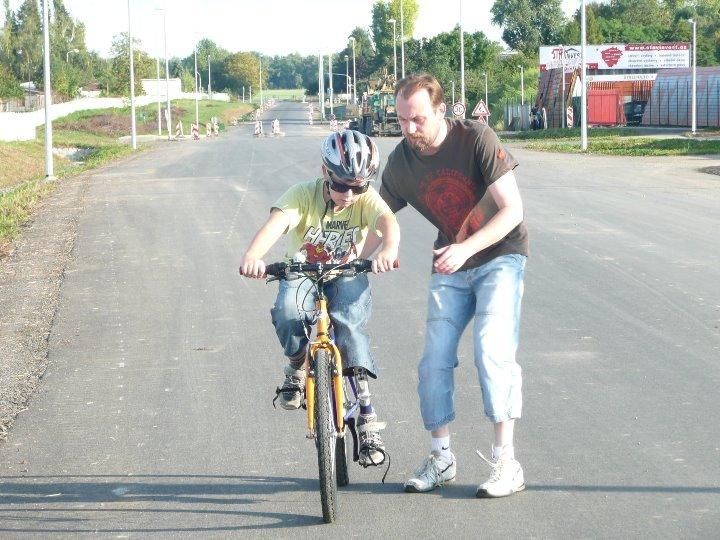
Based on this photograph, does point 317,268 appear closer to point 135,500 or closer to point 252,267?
point 252,267

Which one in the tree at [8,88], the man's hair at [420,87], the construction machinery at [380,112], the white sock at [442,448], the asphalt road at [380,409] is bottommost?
the asphalt road at [380,409]

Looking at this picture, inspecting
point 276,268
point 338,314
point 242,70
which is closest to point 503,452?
point 338,314

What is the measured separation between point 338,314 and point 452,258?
0.65 metres

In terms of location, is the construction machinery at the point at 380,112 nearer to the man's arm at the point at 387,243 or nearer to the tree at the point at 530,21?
the man's arm at the point at 387,243

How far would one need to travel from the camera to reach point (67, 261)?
14117 mm

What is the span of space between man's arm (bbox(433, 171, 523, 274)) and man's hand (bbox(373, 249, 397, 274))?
19 cm

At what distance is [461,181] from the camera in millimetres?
5332

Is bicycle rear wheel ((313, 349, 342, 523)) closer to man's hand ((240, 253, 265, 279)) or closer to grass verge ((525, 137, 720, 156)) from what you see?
man's hand ((240, 253, 265, 279))

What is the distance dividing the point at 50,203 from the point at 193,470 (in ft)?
56.3

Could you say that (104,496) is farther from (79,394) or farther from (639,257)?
(639,257)

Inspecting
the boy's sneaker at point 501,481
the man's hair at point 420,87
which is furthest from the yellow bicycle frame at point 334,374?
the man's hair at point 420,87

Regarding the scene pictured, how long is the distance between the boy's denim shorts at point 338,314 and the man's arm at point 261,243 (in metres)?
0.23

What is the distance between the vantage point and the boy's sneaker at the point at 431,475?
541 centimetres

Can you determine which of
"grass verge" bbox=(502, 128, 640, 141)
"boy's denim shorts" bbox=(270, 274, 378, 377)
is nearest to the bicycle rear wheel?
"boy's denim shorts" bbox=(270, 274, 378, 377)
